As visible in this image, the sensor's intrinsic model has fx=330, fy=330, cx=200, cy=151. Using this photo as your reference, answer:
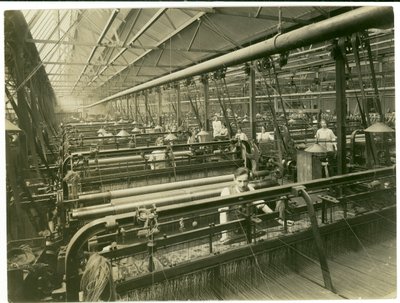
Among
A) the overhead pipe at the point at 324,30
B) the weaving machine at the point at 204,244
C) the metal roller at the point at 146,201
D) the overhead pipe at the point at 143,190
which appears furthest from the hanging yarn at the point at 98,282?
the overhead pipe at the point at 324,30

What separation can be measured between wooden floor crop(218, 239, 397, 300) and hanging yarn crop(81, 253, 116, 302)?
1.17 meters

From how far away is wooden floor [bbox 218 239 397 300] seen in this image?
2693 millimetres

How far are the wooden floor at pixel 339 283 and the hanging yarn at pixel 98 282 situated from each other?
1.17 meters

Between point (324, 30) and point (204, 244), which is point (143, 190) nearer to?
point (204, 244)

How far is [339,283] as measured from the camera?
2.85 metres

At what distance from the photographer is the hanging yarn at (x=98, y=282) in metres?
1.85

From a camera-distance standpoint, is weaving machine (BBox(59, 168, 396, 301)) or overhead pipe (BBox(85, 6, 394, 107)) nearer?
weaving machine (BBox(59, 168, 396, 301))

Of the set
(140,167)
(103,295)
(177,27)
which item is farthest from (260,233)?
(177,27)

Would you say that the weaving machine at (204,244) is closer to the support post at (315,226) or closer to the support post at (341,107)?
the support post at (315,226)

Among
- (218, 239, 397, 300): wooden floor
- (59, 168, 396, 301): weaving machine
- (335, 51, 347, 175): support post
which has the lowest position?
(218, 239, 397, 300): wooden floor

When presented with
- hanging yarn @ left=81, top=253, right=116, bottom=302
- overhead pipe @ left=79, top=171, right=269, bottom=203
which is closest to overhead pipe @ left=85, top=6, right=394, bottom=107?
overhead pipe @ left=79, top=171, right=269, bottom=203

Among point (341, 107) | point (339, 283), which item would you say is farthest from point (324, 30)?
point (341, 107)

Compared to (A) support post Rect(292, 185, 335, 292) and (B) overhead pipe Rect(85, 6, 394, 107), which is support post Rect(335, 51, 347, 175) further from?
(A) support post Rect(292, 185, 335, 292)

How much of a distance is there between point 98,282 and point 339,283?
6.82 feet
